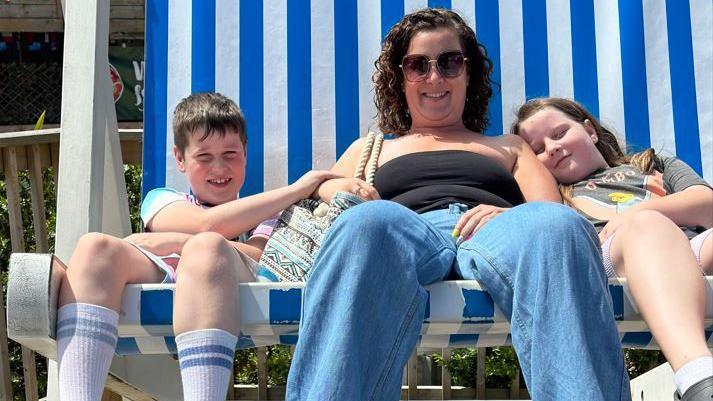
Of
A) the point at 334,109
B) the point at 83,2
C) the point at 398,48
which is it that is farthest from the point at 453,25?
the point at 83,2

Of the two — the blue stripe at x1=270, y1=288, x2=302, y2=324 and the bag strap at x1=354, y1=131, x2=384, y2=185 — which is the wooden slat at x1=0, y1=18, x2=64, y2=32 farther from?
the blue stripe at x1=270, y1=288, x2=302, y2=324

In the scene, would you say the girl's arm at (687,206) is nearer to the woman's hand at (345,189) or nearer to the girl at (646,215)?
the girl at (646,215)

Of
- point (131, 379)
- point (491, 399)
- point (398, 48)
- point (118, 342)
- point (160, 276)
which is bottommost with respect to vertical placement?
point (491, 399)

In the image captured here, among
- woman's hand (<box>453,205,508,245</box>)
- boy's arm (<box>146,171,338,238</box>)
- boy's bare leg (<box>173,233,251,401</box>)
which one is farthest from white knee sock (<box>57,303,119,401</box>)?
woman's hand (<box>453,205,508,245</box>)

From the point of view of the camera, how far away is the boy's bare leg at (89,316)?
1584mm

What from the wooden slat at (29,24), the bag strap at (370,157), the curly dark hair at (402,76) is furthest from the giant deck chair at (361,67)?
the wooden slat at (29,24)

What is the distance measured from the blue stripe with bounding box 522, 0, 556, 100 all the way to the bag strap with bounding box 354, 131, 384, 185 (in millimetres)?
566

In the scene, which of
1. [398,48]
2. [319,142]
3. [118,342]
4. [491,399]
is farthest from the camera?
[491,399]

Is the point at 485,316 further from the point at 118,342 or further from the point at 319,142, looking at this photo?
the point at 319,142

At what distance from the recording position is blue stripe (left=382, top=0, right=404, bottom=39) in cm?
282

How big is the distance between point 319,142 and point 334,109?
0.34 ft

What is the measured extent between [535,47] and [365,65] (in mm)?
470

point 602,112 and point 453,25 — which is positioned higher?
point 453,25

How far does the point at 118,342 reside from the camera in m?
1.80
